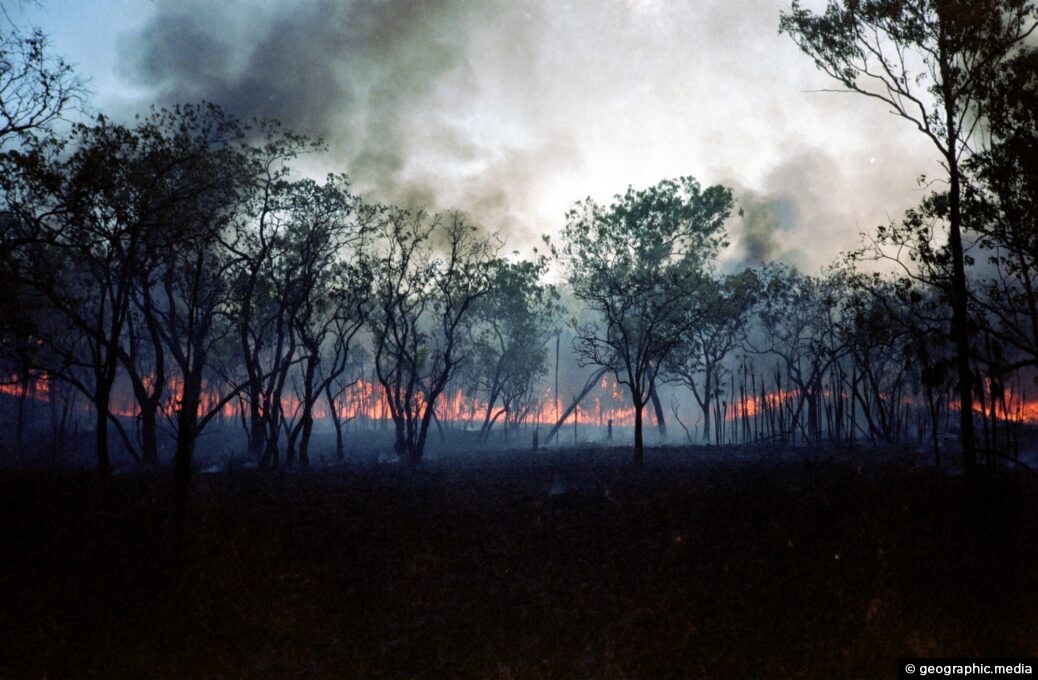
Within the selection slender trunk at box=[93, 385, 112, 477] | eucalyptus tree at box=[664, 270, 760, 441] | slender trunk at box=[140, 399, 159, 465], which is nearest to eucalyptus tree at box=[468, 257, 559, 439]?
eucalyptus tree at box=[664, 270, 760, 441]

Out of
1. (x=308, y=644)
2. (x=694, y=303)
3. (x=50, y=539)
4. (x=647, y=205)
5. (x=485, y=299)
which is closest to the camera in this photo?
(x=308, y=644)

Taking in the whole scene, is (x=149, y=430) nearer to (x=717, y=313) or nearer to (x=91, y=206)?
(x=91, y=206)

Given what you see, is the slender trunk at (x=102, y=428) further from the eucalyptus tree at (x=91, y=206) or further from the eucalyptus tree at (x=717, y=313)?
the eucalyptus tree at (x=717, y=313)

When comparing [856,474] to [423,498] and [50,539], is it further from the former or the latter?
[50,539]

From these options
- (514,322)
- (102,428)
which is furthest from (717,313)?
(102,428)

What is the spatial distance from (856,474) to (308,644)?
65.4 ft

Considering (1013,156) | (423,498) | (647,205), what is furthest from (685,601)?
(647,205)

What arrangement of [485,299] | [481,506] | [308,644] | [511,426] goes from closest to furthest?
1. [308,644]
2. [481,506]
3. [485,299]
4. [511,426]

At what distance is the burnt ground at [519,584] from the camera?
35.4ft

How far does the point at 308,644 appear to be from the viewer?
11430 mm

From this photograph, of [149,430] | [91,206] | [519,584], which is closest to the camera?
[519,584]

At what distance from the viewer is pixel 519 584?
13484 millimetres

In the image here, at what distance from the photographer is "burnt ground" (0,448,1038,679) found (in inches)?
425

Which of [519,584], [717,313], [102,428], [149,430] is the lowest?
[519,584]
